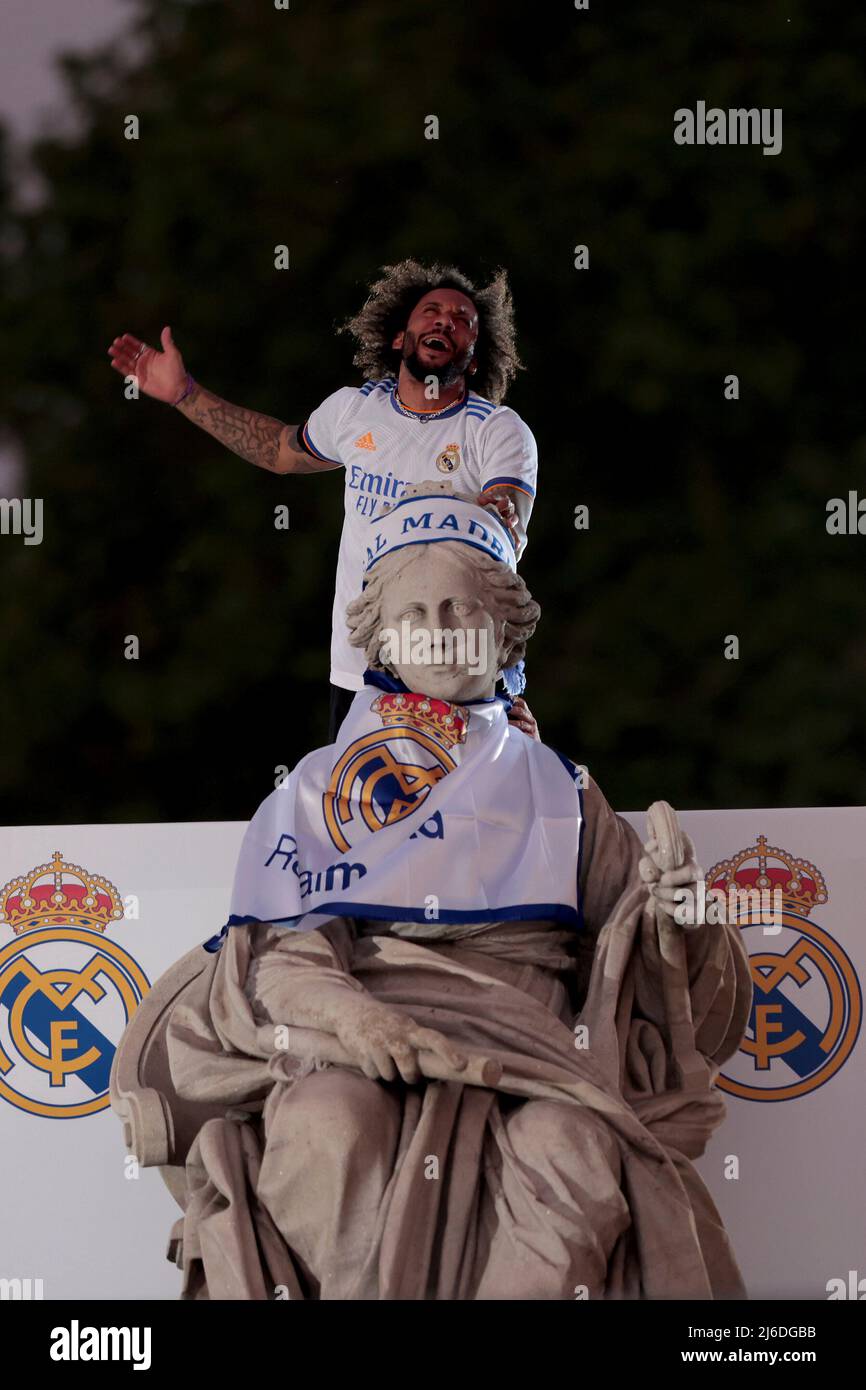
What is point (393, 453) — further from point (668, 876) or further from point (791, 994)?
point (668, 876)

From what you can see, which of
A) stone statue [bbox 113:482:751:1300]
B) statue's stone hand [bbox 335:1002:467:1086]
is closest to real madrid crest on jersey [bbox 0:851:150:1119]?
stone statue [bbox 113:482:751:1300]

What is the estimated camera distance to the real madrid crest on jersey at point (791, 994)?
4.56 meters

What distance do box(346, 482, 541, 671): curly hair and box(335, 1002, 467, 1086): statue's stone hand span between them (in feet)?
2.68

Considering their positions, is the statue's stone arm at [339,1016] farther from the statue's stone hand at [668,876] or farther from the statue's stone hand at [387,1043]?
the statue's stone hand at [668,876]

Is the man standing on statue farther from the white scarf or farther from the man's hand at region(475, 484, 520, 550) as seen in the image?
the white scarf

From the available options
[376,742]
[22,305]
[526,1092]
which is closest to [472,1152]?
[526,1092]

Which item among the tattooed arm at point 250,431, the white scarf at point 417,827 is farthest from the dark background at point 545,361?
the white scarf at point 417,827

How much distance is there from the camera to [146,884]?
15.3 ft

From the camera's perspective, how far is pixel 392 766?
431 centimetres

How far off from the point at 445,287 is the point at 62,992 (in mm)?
1819

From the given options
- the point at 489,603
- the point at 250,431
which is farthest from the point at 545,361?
the point at 489,603

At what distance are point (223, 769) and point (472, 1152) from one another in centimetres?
316

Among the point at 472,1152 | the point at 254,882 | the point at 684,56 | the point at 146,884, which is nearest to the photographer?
the point at 472,1152
